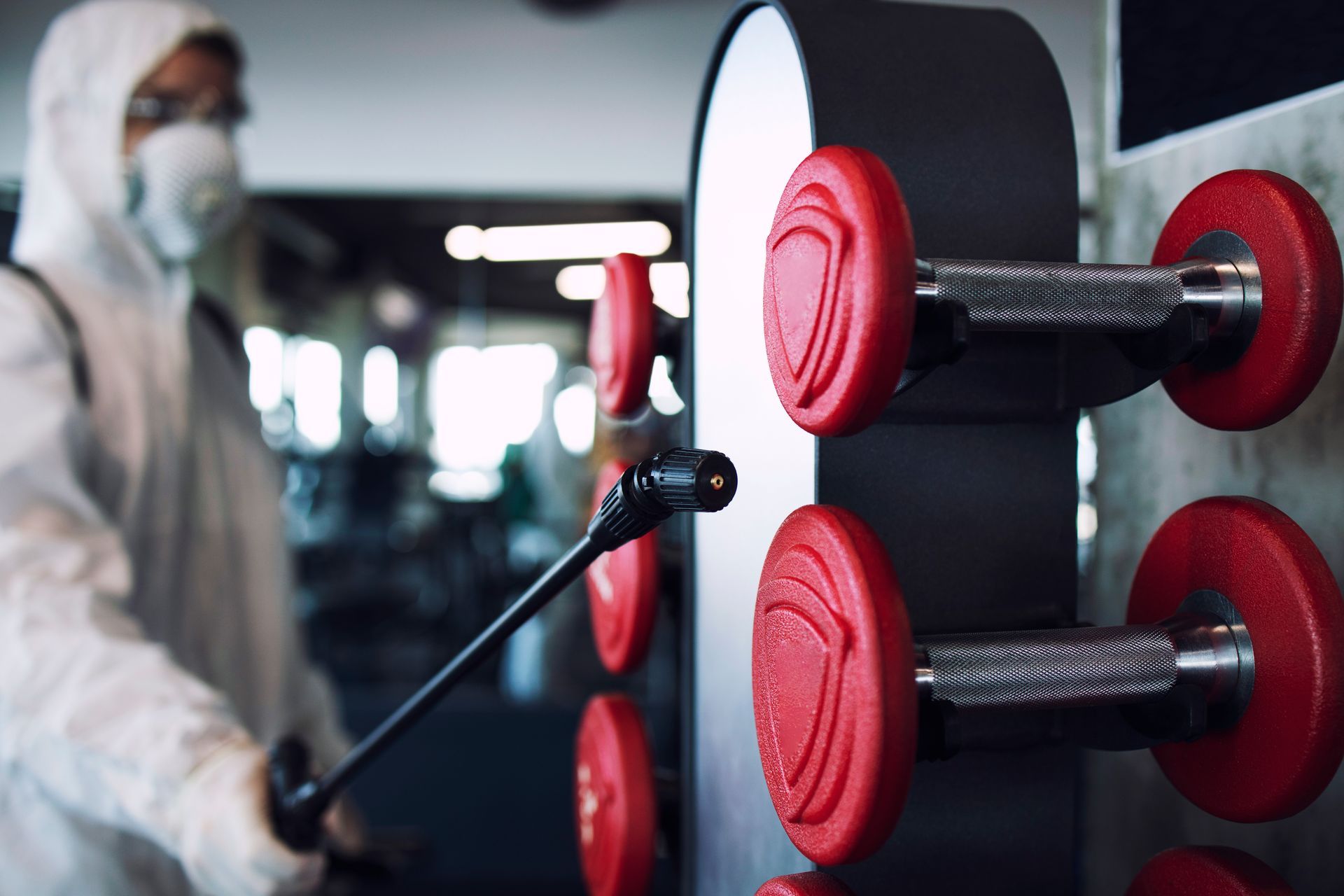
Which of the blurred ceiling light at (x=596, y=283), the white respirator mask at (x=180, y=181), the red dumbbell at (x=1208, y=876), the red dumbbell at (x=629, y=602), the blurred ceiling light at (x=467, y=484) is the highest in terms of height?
the blurred ceiling light at (x=596, y=283)

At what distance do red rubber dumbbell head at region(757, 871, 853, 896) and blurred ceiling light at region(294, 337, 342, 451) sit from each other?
7489mm

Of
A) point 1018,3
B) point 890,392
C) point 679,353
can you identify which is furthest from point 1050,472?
point 1018,3

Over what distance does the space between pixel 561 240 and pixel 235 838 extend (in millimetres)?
5227

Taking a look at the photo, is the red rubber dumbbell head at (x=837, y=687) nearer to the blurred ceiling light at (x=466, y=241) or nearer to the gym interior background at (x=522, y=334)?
the gym interior background at (x=522, y=334)

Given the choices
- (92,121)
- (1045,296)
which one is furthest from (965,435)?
(92,121)

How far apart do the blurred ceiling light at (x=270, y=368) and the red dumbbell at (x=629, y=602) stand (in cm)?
636

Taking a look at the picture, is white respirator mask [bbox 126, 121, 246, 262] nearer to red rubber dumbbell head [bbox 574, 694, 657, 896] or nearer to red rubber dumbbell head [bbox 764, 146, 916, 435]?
red rubber dumbbell head [bbox 574, 694, 657, 896]

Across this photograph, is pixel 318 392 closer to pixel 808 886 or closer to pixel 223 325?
pixel 223 325

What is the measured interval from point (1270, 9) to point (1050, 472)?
1.33ft

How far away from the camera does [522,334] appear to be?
23.1 feet

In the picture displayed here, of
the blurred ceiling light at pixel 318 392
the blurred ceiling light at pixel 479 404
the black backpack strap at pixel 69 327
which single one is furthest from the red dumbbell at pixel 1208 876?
the blurred ceiling light at pixel 318 392

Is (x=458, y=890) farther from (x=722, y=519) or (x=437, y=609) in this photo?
(x=437, y=609)

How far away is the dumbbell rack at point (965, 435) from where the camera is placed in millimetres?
561

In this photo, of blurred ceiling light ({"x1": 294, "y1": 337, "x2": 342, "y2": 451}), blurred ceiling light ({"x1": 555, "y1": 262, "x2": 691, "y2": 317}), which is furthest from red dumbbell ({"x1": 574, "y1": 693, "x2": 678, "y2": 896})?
blurred ceiling light ({"x1": 294, "y1": 337, "x2": 342, "y2": 451})
